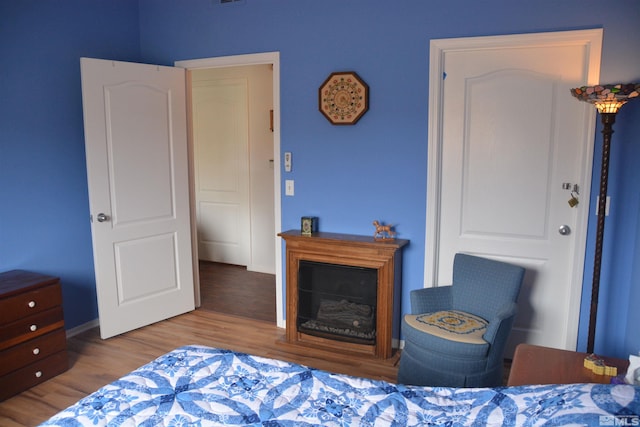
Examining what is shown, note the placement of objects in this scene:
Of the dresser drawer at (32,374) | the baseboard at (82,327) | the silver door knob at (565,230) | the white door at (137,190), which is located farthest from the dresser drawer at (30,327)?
the silver door knob at (565,230)

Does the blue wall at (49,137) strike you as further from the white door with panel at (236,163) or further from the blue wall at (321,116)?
the white door with panel at (236,163)

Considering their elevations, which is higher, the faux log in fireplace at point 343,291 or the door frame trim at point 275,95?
the door frame trim at point 275,95

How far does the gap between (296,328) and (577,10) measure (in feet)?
8.91

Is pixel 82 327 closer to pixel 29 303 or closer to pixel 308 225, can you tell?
pixel 29 303

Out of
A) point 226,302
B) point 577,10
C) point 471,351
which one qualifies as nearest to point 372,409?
point 471,351

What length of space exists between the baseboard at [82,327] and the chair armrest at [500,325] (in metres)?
2.94

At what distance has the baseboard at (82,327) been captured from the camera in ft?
12.0

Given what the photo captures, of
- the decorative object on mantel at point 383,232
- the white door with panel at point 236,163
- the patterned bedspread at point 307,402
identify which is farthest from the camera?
the white door with panel at point 236,163

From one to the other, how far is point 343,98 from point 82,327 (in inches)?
104

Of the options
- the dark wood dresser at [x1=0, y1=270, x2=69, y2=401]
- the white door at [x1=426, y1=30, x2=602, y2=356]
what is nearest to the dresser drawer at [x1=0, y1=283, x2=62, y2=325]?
the dark wood dresser at [x1=0, y1=270, x2=69, y2=401]

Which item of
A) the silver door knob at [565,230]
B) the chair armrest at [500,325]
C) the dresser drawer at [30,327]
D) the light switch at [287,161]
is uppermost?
the light switch at [287,161]

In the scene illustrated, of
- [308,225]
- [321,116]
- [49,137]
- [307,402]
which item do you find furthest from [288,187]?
[307,402]

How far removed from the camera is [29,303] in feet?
9.46

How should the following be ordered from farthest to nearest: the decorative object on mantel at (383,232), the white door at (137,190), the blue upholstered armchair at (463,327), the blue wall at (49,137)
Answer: the white door at (137,190) → the decorative object on mantel at (383,232) → the blue wall at (49,137) → the blue upholstered armchair at (463,327)
